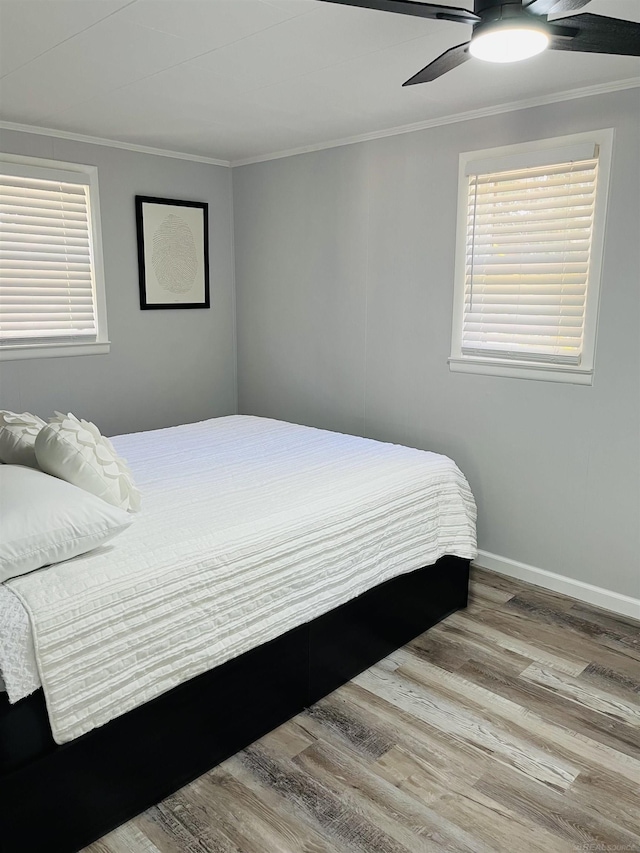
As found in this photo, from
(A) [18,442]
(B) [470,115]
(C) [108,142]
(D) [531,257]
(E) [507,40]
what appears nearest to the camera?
(E) [507,40]

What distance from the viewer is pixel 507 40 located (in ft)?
5.75

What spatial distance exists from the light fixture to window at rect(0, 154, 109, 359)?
276cm

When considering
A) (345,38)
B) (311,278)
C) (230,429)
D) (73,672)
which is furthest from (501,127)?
(73,672)

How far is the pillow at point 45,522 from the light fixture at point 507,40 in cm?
173

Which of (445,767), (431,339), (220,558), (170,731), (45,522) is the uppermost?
(431,339)

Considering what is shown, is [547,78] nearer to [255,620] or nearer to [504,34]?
[504,34]

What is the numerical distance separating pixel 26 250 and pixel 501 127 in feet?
8.88

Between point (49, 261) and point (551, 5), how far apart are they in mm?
3090

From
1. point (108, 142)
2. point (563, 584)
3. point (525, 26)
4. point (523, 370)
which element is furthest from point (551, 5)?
point (108, 142)

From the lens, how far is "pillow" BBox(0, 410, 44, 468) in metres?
2.31

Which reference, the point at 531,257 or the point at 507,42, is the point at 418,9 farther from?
the point at 531,257

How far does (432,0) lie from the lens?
6.75 ft

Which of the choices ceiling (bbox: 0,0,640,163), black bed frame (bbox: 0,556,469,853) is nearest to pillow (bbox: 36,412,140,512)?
black bed frame (bbox: 0,556,469,853)

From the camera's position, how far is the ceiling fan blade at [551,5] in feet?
5.18
